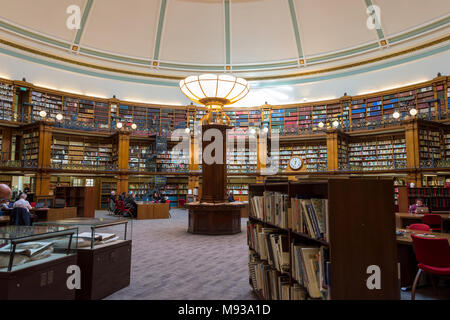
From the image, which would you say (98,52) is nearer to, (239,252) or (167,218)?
(167,218)

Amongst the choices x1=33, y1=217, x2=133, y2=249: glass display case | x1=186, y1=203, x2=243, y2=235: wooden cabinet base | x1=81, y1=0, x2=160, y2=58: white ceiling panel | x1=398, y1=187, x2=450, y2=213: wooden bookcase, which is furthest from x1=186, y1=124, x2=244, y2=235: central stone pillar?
x1=81, y1=0, x2=160, y2=58: white ceiling panel

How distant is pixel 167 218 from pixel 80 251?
817cm

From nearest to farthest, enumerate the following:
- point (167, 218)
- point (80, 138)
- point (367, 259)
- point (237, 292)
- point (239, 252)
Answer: point (367, 259), point (237, 292), point (239, 252), point (167, 218), point (80, 138)

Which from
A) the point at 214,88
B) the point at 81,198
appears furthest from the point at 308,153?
the point at 81,198

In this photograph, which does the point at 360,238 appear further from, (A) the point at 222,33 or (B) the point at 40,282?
(A) the point at 222,33

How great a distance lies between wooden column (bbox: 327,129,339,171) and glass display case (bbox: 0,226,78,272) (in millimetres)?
13349

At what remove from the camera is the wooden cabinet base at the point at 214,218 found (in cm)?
721

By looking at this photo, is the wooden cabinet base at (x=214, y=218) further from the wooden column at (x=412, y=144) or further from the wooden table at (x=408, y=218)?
the wooden column at (x=412, y=144)

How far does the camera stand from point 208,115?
25.3 feet

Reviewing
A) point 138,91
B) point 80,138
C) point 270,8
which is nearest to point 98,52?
point 138,91

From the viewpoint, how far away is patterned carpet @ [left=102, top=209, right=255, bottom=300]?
320cm

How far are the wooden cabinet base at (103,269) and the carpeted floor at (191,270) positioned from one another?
0.12 m

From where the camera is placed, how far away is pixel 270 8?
17.0m

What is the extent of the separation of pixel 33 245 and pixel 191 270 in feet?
7.28
